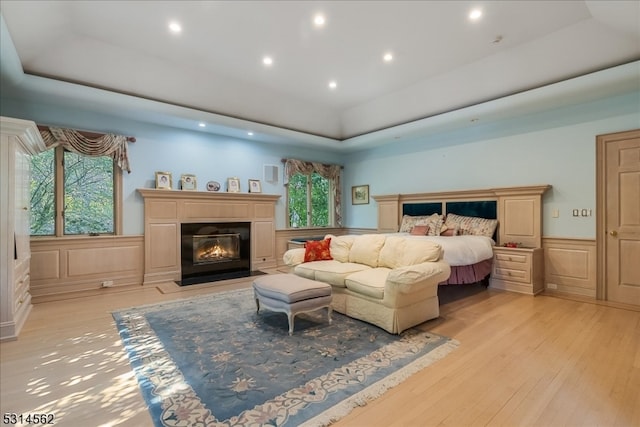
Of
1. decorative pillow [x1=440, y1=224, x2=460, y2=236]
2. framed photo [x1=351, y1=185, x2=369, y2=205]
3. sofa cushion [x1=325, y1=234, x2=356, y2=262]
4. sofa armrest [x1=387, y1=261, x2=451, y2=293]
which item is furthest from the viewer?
framed photo [x1=351, y1=185, x2=369, y2=205]

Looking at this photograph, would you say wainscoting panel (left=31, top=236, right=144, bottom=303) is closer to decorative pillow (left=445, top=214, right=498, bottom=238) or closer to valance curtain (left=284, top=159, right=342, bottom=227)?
valance curtain (left=284, top=159, right=342, bottom=227)

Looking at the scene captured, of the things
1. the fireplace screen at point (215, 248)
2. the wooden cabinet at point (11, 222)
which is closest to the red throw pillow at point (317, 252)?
the fireplace screen at point (215, 248)

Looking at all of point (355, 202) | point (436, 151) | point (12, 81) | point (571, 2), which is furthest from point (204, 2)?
point (355, 202)

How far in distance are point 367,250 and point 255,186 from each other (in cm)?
343

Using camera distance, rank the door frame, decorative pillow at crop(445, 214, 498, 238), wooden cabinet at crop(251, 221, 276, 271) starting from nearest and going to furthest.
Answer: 1. the door frame
2. decorative pillow at crop(445, 214, 498, 238)
3. wooden cabinet at crop(251, 221, 276, 271)

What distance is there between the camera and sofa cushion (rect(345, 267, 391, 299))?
3127 mm

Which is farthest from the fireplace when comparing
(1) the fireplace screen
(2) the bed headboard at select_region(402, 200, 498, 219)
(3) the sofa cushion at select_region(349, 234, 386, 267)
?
(2) the bed headboard at select_region(402, 200, 498, 219)

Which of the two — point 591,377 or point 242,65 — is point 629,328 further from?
point 242,65

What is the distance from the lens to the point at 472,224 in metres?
5.38

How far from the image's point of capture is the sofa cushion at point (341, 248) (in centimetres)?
434

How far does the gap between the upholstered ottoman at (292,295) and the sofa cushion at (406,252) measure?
3.17ft

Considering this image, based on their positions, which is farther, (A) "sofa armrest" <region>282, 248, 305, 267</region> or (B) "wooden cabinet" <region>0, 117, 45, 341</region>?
(A) "sofa armrest" <region>282, 248, 305, 267</region>

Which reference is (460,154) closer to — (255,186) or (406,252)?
(406,252)

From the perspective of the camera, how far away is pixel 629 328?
317cm
